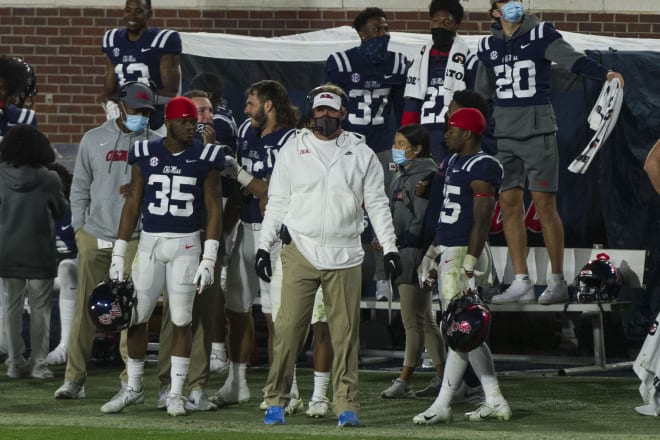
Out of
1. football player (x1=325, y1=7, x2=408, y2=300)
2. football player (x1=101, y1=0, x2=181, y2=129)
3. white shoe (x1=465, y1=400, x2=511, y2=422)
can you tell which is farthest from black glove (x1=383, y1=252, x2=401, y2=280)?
football player (x1=325, y1=7, x2=408, y2=300)

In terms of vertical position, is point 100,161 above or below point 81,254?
above

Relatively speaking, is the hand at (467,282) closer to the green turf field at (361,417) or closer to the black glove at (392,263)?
the black glove at (392,263)

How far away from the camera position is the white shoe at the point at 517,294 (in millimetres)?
10438

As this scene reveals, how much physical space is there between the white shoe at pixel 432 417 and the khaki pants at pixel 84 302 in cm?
209

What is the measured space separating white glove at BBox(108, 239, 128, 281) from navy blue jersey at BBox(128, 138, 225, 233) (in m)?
0.17

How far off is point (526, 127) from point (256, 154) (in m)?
2.40

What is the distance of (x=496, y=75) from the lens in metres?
10.7

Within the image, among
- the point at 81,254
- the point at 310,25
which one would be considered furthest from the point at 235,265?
the point at 310,25

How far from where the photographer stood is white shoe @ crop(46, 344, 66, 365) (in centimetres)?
1085

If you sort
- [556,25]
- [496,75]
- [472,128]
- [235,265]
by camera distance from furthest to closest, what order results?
[556,25] < [496,75] < [235,265] < [472,128]

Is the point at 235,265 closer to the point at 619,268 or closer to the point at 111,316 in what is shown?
the point at 111,316

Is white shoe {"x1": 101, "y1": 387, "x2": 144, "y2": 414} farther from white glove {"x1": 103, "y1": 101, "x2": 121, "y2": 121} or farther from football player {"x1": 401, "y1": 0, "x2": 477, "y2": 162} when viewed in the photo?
football player {"x1": 401, "y1": 0, "x2": 477, "y2": 162}

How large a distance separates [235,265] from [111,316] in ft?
3.71

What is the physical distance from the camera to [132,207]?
8367 millimetres
